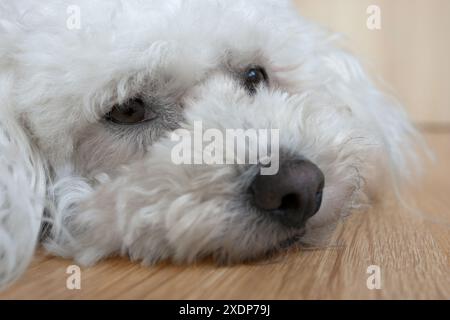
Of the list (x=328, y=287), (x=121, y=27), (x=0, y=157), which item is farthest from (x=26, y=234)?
(x=328, y=287)

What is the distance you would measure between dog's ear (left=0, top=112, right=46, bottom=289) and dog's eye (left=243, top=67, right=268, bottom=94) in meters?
0.43

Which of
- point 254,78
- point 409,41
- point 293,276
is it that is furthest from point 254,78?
point 409,41

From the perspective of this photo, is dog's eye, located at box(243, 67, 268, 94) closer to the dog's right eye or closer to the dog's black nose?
the dog's right eye

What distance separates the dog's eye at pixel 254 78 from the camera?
1188 millimetres

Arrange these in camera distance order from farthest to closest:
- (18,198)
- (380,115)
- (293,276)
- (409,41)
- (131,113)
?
(409,41) → (380,115) → (131,113) → (18,198) → (293,276)

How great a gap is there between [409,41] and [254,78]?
9.18 ft

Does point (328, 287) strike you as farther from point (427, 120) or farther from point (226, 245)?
point (427, 120)

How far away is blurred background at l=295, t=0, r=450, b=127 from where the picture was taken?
368 cm

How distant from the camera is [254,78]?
1.21 meters

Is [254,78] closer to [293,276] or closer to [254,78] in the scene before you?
[254,78]

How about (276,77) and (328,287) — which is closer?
(328,287)

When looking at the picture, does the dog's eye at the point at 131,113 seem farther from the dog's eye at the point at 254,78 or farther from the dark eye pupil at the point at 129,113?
the dog's eye at the point at 254,78

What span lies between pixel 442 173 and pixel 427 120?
5.90 feet
